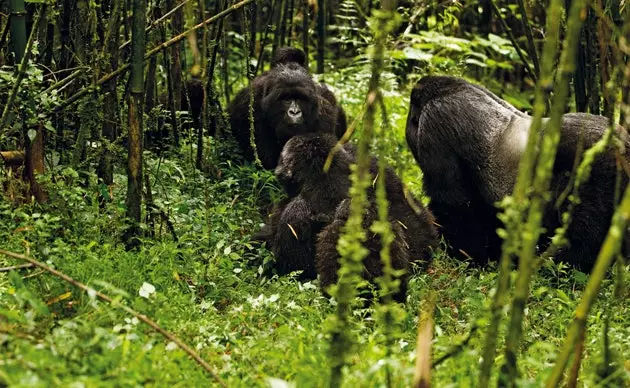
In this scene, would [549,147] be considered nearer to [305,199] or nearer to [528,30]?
[305,199]

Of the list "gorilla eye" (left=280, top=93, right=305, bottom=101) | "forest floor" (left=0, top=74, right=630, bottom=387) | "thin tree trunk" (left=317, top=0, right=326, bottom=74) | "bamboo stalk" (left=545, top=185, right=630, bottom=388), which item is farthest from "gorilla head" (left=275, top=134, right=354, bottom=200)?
"thin tree trunk" (left=317, top=0, right=326, bottom=74)

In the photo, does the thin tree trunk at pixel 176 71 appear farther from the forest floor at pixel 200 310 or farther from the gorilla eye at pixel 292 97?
the gorilla eye at pixel 292 97

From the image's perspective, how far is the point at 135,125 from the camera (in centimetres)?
457

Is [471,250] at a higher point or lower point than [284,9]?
lower

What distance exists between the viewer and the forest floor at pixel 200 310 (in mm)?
2812

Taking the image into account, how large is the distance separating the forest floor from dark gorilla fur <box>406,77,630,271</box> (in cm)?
31

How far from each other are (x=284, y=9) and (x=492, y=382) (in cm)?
570

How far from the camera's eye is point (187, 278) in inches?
183

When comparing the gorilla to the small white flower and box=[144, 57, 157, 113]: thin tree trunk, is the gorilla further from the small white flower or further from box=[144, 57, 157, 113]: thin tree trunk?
the small white flower

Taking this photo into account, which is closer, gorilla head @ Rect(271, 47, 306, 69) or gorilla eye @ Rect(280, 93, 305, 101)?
gorilla eye @ Rect(280, 93, 305, 101)

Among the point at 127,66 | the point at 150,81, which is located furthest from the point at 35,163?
the point at 150,81

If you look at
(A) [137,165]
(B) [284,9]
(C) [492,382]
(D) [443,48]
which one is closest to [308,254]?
(A) [137,165]

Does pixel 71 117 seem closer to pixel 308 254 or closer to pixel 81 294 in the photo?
pixel 308 254

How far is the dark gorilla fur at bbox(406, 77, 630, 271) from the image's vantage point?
18.3ft
